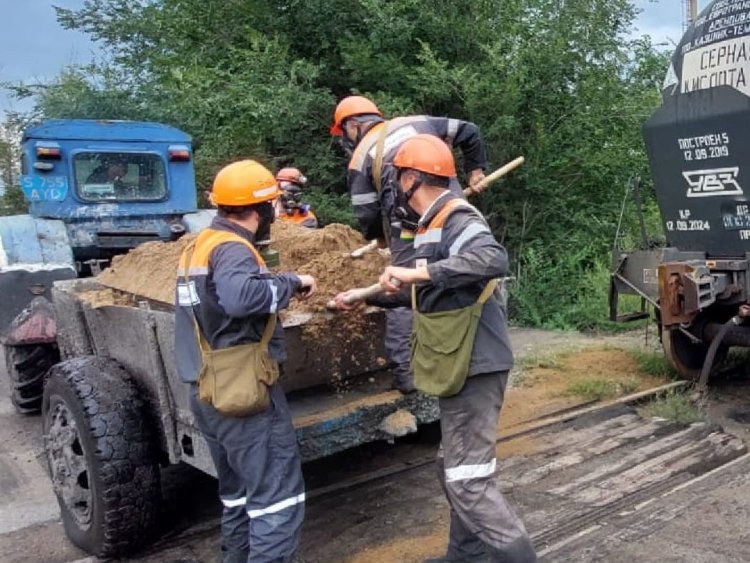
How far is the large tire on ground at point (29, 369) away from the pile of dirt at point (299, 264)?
1.51 meters

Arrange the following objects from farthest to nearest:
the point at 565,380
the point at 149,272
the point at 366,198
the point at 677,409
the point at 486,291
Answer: the point at 565,380
the point at 677,409
the point at 149,272
the point at 366,198
the point at 486,291

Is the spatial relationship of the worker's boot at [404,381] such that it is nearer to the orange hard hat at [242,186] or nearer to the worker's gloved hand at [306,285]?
the worker's gloved hand at [306,285]

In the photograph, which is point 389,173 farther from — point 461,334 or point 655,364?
point 655,364

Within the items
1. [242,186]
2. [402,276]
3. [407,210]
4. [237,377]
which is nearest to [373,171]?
[407,210]

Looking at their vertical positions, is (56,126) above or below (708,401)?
above

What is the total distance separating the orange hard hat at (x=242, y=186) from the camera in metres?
3.39

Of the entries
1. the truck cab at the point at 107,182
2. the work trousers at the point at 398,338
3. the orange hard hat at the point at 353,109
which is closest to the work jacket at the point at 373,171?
the orange hard hat at the point at 353,109

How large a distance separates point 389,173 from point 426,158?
0.93 metres

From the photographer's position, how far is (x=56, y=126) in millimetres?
7035

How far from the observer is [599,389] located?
644cm

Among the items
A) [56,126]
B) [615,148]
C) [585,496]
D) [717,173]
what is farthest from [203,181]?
[585,496]

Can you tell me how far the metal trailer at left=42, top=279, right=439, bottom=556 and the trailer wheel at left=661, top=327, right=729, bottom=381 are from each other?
301 centimetres

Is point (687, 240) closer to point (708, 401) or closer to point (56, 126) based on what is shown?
point (708, 401)

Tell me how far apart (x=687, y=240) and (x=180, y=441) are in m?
4.08
